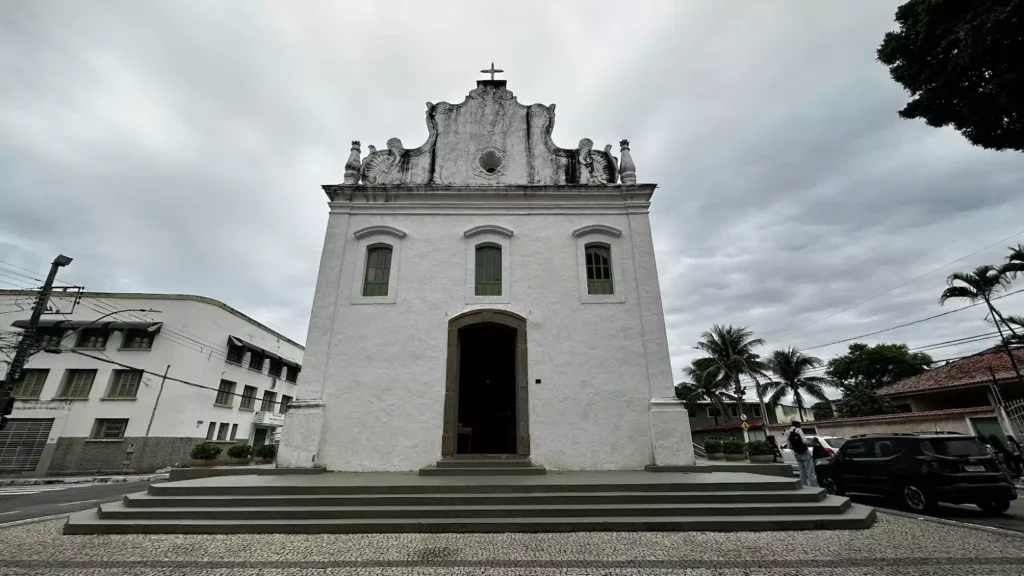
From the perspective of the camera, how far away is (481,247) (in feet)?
34.6

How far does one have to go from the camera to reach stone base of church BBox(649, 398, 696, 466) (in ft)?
27.6

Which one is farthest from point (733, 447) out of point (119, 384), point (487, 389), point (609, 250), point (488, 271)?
point (119, 384)

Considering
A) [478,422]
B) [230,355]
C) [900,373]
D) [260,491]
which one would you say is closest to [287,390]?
[230,355]

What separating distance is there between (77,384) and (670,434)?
89.5ft

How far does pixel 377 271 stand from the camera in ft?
33.7

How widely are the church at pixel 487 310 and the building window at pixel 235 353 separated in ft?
60.5

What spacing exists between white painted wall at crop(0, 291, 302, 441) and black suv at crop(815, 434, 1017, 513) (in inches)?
1033

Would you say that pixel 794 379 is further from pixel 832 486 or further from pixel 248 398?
pixel 248 398

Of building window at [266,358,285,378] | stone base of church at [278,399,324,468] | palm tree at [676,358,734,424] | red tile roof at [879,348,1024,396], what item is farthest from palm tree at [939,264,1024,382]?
building window at [266,358,285,378]

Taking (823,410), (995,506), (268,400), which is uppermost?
(268,400)

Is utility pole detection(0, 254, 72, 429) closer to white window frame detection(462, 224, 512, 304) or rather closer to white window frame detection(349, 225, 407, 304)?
white window frame detection(349, 225, 407, 304)

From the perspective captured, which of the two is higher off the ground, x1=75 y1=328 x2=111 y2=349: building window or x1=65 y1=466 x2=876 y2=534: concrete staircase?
x1=75 y1=328 x2=111 y2=349: building window

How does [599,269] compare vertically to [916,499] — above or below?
above

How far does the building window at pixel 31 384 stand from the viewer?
20.4 metres
